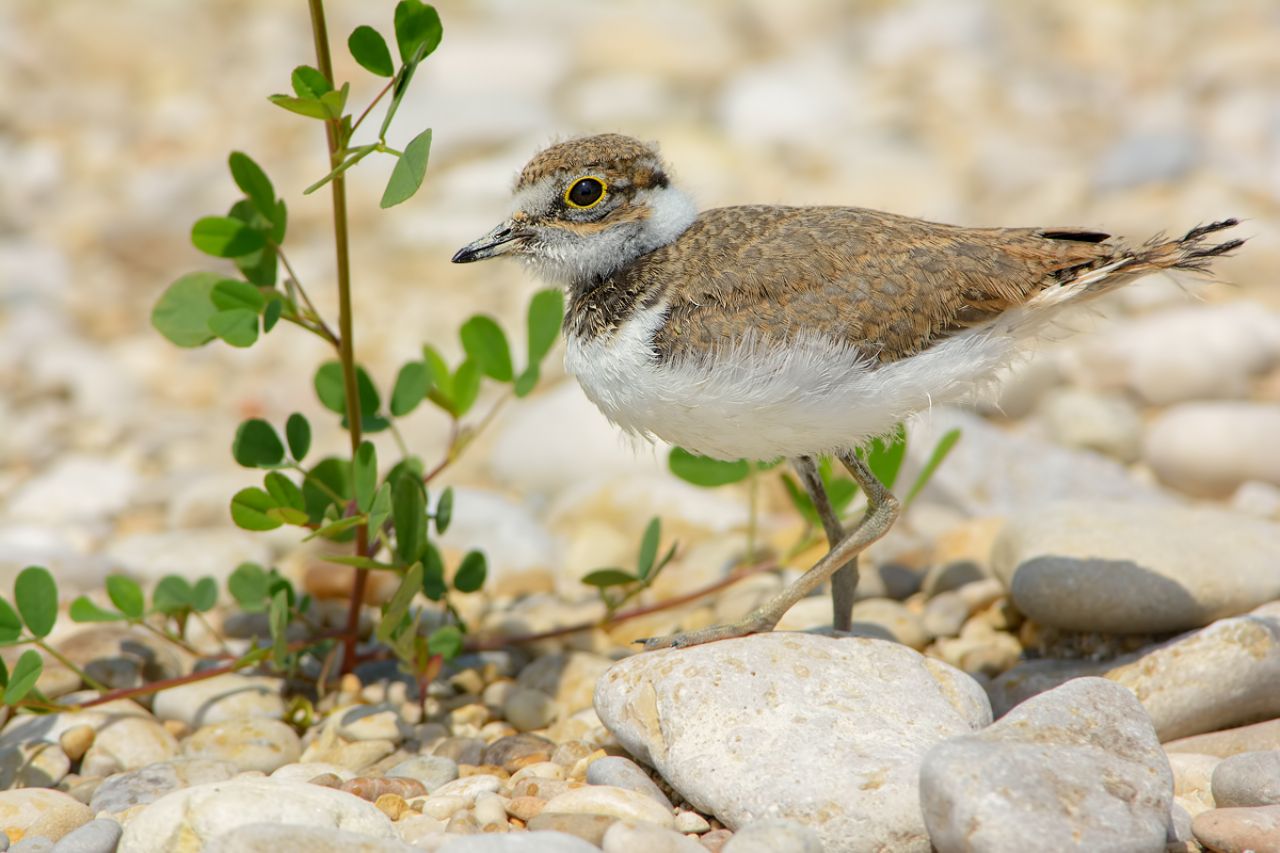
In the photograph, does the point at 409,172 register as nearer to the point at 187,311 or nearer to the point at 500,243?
the point at 500,243

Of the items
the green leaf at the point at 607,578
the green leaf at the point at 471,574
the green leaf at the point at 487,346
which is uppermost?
the green leaf at the point at 487,346

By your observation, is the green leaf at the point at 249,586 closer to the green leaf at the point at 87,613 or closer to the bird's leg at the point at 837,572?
the green leaf at the point at 87,613

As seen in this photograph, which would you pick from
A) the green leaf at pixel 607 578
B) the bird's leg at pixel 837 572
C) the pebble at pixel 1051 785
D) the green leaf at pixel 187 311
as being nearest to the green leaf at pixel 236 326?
the green leaf at pixel 187 311

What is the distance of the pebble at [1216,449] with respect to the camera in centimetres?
564

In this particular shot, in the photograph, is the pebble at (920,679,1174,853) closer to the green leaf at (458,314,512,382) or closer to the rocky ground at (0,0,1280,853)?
the rocky ground at (0,0,1280,853)

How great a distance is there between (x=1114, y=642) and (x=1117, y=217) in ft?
15.5

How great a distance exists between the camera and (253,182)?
3.68 metres

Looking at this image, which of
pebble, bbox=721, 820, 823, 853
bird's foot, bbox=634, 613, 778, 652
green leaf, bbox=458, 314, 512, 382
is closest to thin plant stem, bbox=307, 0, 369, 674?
green leaf, bbox=458, 314, 512, 382

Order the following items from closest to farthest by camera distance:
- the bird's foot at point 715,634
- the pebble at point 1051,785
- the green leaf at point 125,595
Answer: the pebble at point 1051,785, the bird's foot at point 715,634, the green leaf at point 125,595

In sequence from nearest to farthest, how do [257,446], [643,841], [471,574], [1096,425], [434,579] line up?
[643,841]
[257,446]
[434,579]
[471,574]
[1096,425]

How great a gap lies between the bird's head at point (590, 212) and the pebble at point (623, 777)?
1401mm

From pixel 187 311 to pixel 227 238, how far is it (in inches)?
10.8

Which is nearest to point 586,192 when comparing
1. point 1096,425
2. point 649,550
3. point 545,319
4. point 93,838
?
point 545,319

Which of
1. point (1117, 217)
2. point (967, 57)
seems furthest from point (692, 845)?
point (967, 57)
